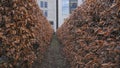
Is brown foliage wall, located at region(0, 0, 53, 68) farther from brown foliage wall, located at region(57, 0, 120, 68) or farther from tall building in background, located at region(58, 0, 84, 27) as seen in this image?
tall building in background, located at region(58, 0, 84, 27)

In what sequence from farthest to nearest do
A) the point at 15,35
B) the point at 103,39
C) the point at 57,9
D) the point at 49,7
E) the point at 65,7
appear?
the point at 57,9 → the point at 49,7 → the point at 65,7 → the point at 15,35 → the point at 103,39

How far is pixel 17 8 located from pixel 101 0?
1589mm

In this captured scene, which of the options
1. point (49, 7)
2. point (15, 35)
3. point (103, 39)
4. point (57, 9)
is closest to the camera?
point (103, 39)

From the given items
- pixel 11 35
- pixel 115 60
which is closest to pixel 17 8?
pixel 11 35

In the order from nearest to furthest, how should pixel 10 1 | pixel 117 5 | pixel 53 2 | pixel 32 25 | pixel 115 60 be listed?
pixel 115 60 < pixel 117 5 < pixel 10 1 < pixel 32 25 < pixel 53 2

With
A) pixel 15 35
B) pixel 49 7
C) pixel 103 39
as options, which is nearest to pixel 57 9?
pixel 49 7

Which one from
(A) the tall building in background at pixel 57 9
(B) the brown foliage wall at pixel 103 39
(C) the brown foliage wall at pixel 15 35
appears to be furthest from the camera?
(A) the tall building in background at pixel 57 9

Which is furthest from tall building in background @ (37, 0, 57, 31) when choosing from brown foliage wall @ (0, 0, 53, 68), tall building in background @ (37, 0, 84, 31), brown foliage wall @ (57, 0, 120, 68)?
brown foliage wall @ (57, 0, 120, 68)

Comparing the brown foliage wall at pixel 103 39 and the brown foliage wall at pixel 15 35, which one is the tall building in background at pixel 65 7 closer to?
the brown foliage wall at pixel 15 35

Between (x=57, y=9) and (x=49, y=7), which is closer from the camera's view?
(x=49, y=7)

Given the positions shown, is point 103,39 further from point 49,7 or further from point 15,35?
point 49,7

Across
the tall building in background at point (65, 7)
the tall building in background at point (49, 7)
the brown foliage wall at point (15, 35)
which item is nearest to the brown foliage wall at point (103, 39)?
the brown foliage wall at point (15, 35)

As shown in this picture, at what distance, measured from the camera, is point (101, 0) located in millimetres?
6203

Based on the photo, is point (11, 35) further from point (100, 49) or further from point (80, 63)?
point (100, 49)
